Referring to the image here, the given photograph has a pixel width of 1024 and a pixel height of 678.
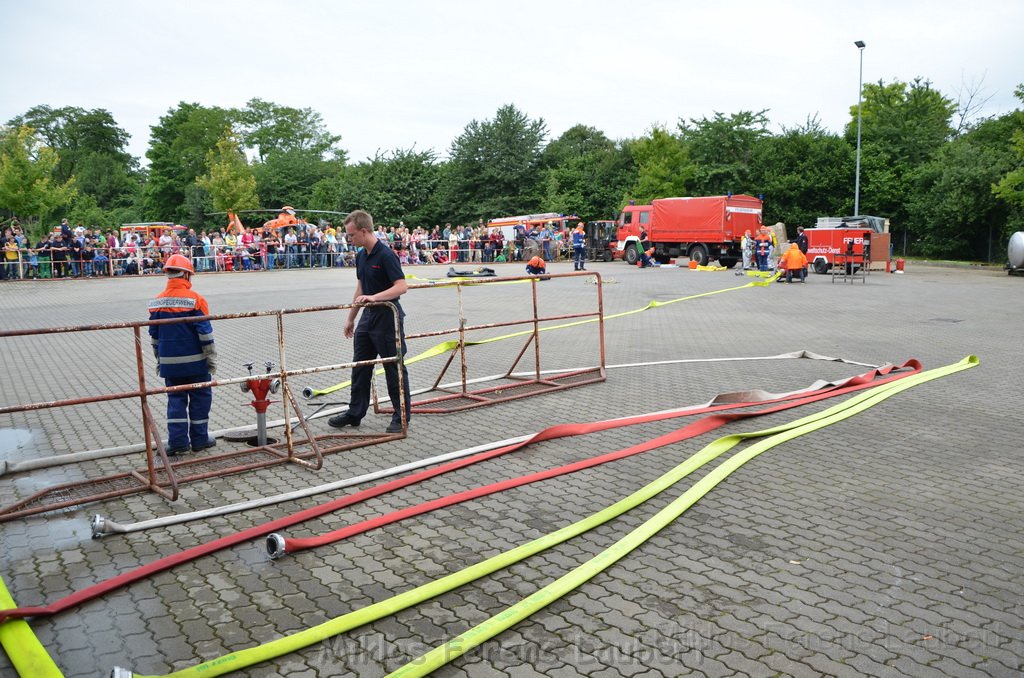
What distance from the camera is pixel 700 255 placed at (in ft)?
114

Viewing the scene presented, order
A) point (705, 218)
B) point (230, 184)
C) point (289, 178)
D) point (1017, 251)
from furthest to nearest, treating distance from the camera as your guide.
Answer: point (289, 178) < point (230, 184) < point (705, 218) < point (1017, 251)

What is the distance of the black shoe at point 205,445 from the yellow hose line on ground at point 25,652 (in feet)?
9.73

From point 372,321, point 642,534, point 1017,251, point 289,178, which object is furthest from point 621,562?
point 289,178

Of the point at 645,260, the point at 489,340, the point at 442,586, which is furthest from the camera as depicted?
the point at 645,260

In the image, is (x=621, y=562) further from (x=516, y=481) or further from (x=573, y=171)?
(x=573, y=171)

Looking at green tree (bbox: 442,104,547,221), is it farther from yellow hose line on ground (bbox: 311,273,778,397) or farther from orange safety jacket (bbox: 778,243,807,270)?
yellow hose line on ground (bbox: 311,273,778,397)

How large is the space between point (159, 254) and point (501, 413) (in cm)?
2823

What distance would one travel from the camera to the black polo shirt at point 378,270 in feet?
23.2

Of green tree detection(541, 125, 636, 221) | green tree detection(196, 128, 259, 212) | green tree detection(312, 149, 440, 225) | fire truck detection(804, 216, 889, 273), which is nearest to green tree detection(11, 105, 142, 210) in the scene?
green tree detection(196, 128, 259, 212)

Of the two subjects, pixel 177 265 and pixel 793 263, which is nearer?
pixel 177 265

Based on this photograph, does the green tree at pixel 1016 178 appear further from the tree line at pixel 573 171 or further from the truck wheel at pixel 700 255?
the truck wheel at pixel 700 255

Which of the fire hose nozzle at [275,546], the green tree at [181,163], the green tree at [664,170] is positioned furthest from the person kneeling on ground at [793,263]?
the green tree at [181,163]

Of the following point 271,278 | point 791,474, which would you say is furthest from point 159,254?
point 791,474

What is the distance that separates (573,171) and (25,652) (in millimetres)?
59330
